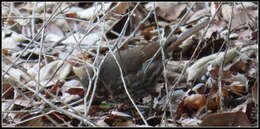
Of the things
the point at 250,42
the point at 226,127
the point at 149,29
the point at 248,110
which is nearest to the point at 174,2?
the point at 149,29

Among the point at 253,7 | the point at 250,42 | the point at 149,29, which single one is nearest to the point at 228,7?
the point at 253,7

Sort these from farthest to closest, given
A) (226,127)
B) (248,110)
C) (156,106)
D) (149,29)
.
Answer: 1. (149,29)
2. (156,106)
3. (248,110)
4. (226,127)

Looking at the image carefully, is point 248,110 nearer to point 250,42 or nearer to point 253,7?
point 250,42

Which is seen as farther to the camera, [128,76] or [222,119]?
[128,76]

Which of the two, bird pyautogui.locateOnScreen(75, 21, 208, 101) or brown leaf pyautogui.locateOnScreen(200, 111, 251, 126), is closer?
brown leaf pyautogui.locateOnScreen(200, 111, 251, 126)

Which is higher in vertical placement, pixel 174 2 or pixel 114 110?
pixel 174 2

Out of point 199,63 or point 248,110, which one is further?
point 199,63

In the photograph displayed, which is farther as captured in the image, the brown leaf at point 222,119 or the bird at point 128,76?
the bird at point 128,76

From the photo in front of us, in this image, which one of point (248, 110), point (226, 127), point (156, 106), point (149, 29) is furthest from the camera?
point (149, 29)

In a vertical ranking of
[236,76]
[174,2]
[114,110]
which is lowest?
[114,110]
